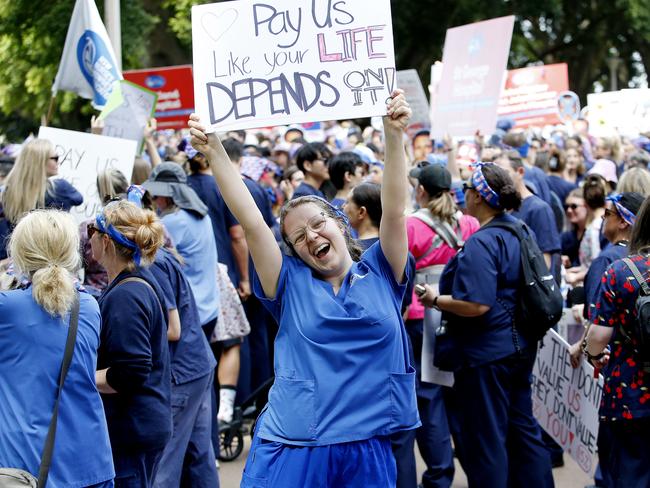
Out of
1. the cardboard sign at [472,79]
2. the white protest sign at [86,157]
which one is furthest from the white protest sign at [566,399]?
the cardboard sign at [472,79]

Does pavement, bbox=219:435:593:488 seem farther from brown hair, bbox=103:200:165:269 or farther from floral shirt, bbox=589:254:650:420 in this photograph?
brown hair, bbox=103:200:165:269

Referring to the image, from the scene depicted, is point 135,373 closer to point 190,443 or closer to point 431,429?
point 190,443

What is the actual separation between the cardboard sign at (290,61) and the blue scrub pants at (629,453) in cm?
191

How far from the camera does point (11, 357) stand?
3.73 meters

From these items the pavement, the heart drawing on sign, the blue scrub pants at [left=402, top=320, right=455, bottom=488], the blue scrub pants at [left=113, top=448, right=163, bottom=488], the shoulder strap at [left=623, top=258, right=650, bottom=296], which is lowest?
the pavement

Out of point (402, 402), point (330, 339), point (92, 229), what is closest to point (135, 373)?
point (92, 229)

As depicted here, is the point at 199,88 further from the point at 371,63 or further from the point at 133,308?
the point at 133,308

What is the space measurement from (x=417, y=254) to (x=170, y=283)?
1748 mm

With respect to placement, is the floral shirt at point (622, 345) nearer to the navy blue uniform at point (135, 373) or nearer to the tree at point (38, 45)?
the navy blue uniform at point (135, 373)

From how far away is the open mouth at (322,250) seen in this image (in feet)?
12.2

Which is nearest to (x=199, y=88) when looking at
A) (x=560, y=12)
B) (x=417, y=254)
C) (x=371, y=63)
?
(x=371, y=63)

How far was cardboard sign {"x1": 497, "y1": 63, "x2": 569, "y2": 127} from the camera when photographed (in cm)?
1600

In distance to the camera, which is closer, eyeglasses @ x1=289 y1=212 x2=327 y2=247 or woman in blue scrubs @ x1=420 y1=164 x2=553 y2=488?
eyeglasses @ x1=289 y1=212 x2=327 y2=247

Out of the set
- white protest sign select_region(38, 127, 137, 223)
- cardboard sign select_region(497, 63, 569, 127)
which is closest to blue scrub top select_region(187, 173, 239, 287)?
white protest sign select_region(38, 127, 137, 223)
